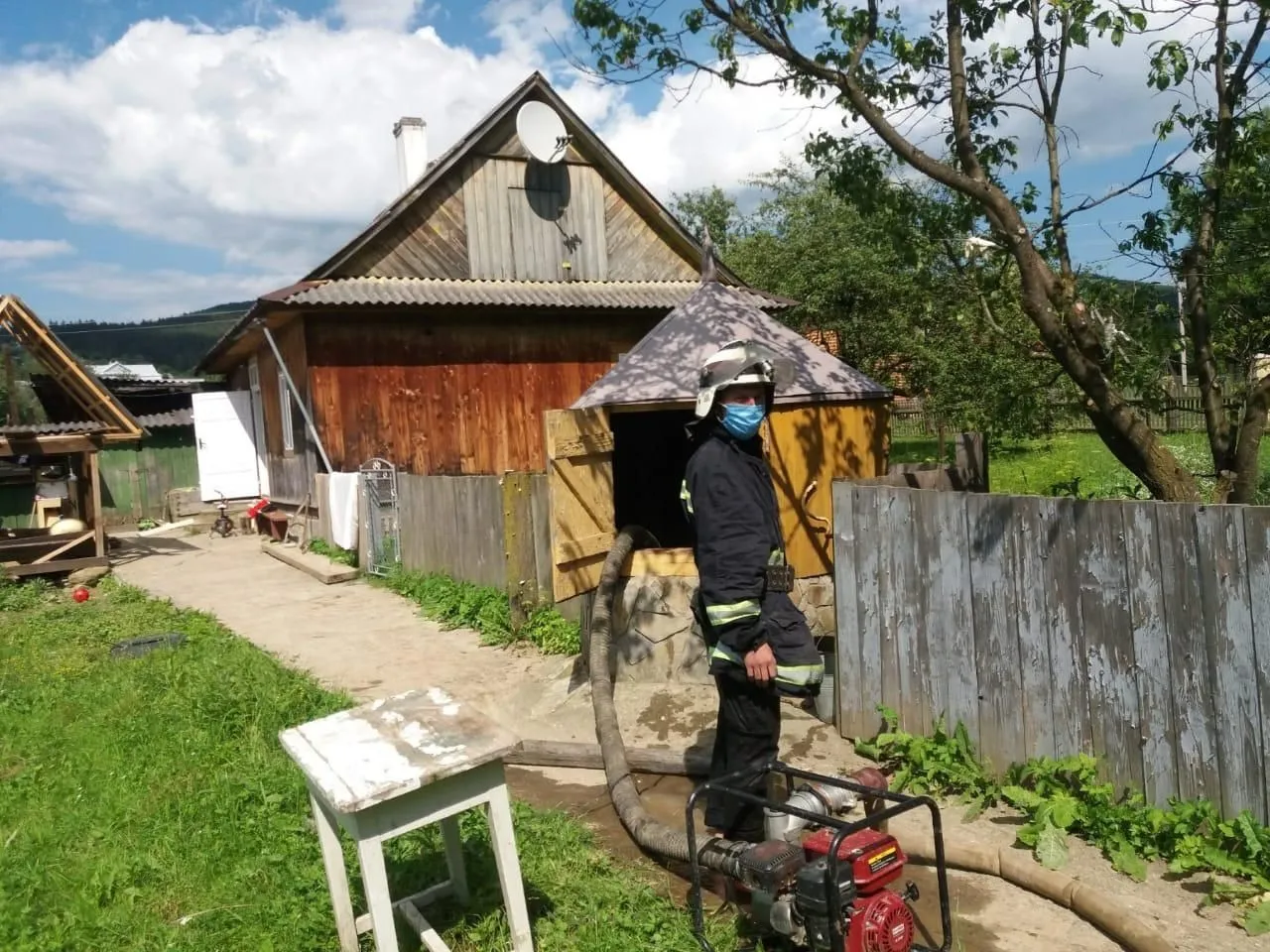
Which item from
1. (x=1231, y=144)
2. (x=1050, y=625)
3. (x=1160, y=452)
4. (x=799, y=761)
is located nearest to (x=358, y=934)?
(x=799, y=761)

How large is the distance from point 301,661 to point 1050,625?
20.9 feet

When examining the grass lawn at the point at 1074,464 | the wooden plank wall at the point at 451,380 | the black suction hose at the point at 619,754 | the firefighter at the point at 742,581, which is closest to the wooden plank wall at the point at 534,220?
the wooden plank wall at the point at 451,380

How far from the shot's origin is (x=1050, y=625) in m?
4.64

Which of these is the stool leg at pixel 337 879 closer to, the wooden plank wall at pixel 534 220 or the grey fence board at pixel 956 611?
the grey fence board at pixel 956 611

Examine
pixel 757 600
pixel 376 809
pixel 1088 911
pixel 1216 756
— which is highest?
pixel 757 600

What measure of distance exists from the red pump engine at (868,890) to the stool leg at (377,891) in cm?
134

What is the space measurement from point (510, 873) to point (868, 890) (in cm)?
124

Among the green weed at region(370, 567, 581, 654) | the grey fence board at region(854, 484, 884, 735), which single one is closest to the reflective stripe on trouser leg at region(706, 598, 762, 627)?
the grey fence board at region(854, 484, 884, 735)

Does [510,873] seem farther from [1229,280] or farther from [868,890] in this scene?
[1229,280]

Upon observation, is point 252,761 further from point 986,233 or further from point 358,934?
point 986,233

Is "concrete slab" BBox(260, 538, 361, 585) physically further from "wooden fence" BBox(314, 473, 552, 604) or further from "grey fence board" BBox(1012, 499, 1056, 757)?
"grey fence board" BBox(1012, 499, 1056, 757)

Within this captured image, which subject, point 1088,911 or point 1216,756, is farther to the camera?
point 1216,756

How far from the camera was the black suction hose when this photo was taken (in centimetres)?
385

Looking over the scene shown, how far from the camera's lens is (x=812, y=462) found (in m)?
7.68
